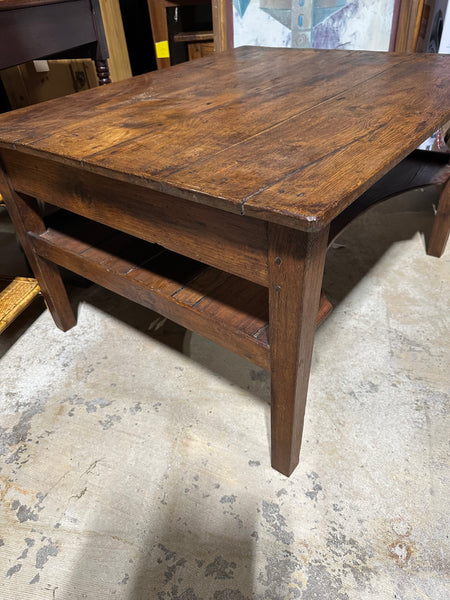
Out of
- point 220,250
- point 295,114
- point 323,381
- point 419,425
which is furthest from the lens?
point 323,381

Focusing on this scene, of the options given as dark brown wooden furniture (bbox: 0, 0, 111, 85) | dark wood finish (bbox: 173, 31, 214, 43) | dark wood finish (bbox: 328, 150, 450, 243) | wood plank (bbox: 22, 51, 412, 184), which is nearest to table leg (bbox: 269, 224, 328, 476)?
wood plank (bbox: 22, 51, 412, 184)

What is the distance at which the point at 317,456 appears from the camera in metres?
1.01

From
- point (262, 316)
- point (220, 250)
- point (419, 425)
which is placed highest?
point (220, 250)

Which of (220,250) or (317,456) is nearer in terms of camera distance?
(220,250)

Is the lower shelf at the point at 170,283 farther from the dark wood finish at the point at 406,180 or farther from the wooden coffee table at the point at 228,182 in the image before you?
the dark wood finish at the point at 406,180

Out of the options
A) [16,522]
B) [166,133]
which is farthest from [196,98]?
[16,522]

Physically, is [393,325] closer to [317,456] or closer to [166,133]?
[317,456]

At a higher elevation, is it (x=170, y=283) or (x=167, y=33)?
(x=167, y=33)

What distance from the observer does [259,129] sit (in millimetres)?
868

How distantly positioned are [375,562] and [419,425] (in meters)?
0.37

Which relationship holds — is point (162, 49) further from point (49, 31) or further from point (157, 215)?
point (157, 215)

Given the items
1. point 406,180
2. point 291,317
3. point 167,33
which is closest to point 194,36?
point 167,33

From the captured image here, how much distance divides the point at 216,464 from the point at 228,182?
2.21 feet

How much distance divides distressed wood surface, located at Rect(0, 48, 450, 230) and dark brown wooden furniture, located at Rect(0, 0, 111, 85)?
1.19 ft
